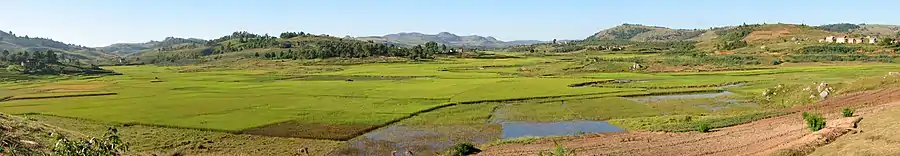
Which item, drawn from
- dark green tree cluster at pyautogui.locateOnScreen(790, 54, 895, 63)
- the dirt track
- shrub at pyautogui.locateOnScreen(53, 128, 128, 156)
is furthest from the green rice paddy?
dark green tree cluster at pyautogui.locateOnScreen(790, 54, 895, 63)

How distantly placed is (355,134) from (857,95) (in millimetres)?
39701

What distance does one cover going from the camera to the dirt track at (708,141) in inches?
1128

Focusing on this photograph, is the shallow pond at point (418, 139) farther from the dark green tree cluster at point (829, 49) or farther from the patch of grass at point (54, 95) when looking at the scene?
the dark green tree cluster at point (829, 49)

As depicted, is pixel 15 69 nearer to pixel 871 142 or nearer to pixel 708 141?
pixel 708 141

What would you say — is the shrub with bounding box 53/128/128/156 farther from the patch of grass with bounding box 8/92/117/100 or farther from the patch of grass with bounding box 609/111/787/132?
the patch of grass with bounding box 8/92/117/100

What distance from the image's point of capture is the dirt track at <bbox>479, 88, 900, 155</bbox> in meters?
28.7

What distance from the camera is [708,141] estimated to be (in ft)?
105

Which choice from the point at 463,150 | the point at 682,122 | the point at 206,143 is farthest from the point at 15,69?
the point at 682,122

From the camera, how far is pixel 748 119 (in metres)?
39.6

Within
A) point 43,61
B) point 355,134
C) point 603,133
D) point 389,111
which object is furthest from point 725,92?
point 43,61

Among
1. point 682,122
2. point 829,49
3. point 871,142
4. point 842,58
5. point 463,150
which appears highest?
point 829,49

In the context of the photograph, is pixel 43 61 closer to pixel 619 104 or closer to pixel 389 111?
pixel 389 111

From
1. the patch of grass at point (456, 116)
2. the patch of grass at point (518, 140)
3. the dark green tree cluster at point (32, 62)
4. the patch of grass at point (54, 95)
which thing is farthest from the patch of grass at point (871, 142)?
the dark green tree cluster at point (32, 62)

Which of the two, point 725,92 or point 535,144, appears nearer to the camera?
point 535,144
